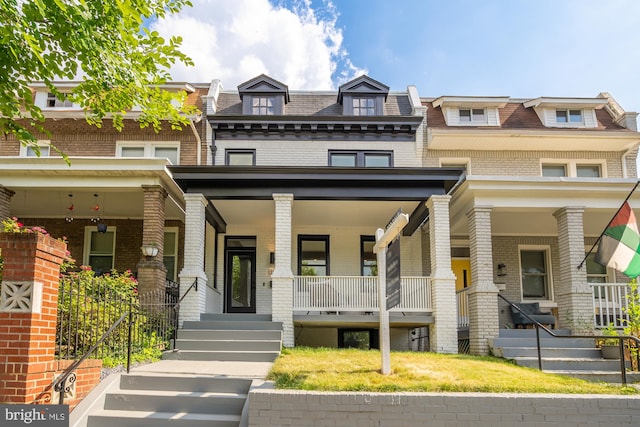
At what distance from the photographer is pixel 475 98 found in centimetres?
1622

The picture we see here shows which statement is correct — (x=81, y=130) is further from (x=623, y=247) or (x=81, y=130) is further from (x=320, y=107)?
(x=623, y=247)

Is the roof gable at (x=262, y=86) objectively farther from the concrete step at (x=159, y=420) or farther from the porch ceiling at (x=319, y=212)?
the concrete step at (x=159, y=420)

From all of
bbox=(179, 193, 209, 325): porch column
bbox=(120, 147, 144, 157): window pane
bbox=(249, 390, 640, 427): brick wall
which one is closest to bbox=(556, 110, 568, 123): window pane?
bbox=(179, 193, 209, 325): porch column

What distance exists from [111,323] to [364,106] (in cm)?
1007

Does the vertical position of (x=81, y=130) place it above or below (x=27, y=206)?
above

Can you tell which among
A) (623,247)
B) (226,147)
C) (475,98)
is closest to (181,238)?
(226,147)

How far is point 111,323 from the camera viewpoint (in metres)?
9.02

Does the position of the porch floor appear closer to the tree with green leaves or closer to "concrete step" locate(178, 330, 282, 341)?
"concrete step" locate(178, 330, 282, 341)

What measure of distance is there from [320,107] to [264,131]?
7.06ft

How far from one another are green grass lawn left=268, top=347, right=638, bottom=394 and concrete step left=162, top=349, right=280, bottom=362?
91 cm

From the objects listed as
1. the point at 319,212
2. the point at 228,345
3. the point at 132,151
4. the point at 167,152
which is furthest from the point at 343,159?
the point at 228,345

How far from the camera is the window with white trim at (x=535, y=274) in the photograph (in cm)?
1611

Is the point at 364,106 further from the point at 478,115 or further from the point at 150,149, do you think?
the point at 150,149

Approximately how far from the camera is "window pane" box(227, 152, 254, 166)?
15383 millimetres
